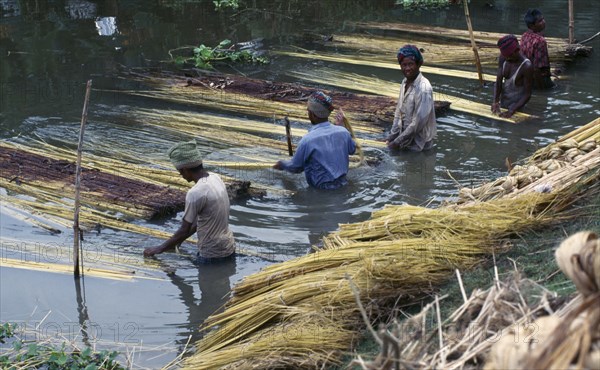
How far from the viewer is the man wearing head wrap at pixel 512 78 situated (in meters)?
9.45

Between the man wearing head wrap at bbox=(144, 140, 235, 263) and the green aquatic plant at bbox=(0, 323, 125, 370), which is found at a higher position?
the man wearing head wrap at bbox=(144, 140, 235, 263)

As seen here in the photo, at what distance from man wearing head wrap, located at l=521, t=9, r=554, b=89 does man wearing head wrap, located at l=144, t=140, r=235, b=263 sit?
224 inches

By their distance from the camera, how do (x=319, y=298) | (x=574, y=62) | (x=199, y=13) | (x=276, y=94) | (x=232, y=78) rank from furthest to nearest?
(x=199, y=13)
(x=574, y=62)
(x=232, y=78)
(x=276, y=94)
(x=319, y=298)

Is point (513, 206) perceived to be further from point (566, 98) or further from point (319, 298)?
point (566, 98)

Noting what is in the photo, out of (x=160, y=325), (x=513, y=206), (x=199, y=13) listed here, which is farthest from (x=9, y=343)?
(x=199, y=13)

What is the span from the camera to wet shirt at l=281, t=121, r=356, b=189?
301 inches

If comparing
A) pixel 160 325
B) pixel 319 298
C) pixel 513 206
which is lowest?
pixel 160 325

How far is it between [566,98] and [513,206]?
217 inches

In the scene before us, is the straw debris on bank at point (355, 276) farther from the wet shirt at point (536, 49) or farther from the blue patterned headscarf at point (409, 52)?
the wet shirt at point (536, 49)

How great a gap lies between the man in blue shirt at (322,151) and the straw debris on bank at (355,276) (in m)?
1.97

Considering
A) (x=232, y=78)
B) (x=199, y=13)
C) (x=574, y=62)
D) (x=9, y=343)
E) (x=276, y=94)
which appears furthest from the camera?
(x=199, y=13)

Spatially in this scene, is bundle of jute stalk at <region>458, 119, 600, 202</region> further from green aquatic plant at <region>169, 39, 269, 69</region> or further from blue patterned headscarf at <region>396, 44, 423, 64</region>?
green aquatic plant at <region>169, 39, 269, 69</region>

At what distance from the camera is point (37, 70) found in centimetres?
1236

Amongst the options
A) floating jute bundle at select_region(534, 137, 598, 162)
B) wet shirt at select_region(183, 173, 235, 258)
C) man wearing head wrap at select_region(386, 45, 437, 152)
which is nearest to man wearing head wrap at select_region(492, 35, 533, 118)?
man wearing head wrap at select_region(386, 45, 437, 152)
